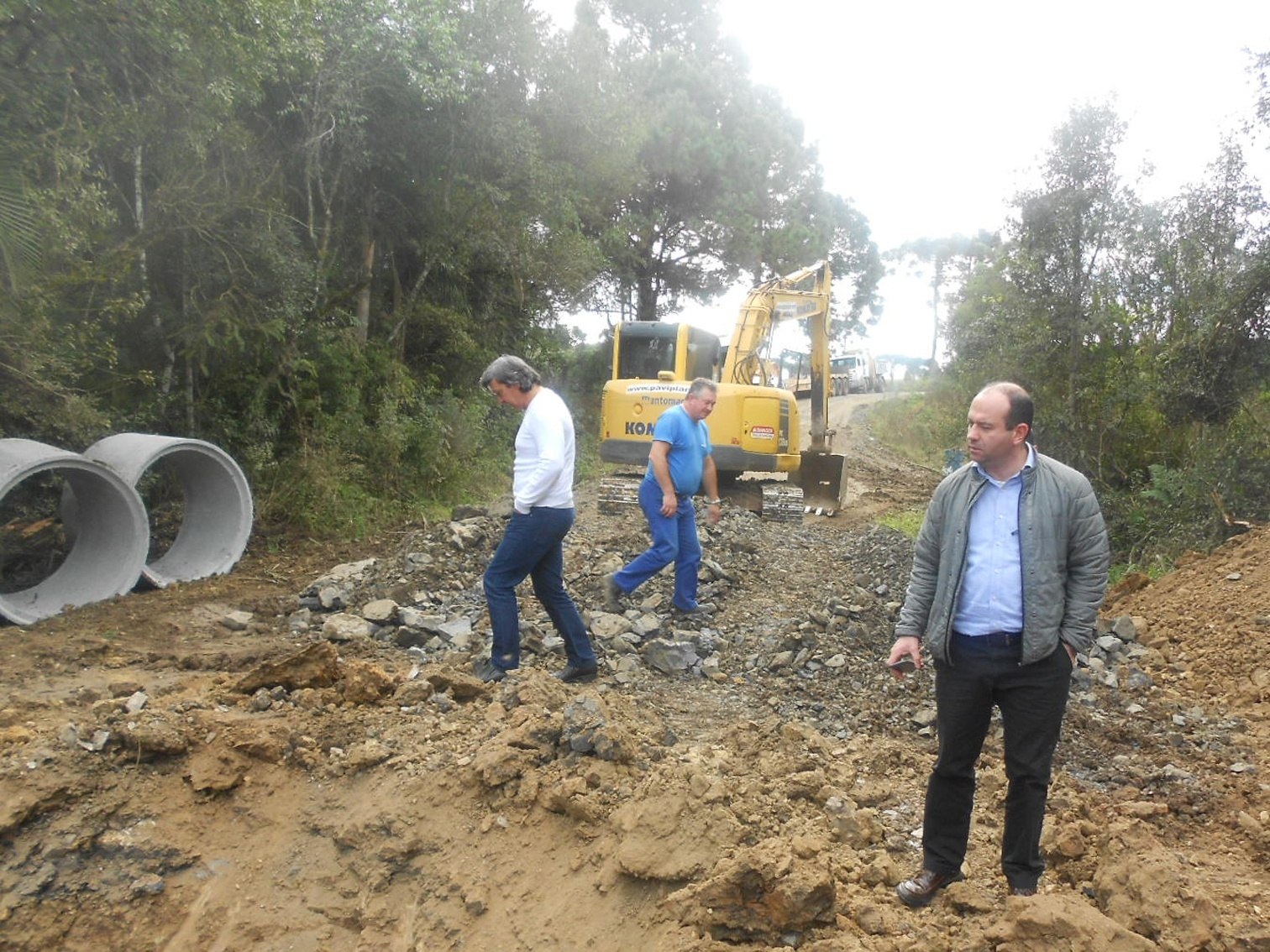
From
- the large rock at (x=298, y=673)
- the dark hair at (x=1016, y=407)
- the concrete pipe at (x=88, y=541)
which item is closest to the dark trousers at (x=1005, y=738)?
the dark hair at (x=1016, y=407)

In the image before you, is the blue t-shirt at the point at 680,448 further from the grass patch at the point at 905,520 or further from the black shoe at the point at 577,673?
the grass patch at the point at 905,520

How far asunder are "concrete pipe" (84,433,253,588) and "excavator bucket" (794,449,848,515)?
7543 millimetres

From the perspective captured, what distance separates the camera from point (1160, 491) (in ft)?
34.2

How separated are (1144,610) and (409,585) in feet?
18.7

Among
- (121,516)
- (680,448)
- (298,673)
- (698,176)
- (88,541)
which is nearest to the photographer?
(298,673)

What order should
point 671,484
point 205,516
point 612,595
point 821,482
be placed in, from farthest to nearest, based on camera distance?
point 821,482, point 205,516, point 612,595, point 671,484

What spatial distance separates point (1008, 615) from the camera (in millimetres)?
2947

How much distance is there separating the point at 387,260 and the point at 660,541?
10045mm

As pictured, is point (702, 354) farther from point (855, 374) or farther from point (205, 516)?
point (855, 374)

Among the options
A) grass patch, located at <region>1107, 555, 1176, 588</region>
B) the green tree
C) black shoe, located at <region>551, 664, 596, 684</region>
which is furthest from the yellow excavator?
the green tree

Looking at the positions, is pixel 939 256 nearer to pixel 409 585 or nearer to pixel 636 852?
pixel 409 585

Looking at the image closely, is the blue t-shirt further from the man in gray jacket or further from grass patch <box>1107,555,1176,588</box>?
grass patch <box>1107,555,1176,588</box>

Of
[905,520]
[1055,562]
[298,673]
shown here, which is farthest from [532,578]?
[905,520]

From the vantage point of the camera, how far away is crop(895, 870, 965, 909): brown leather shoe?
3.08m
